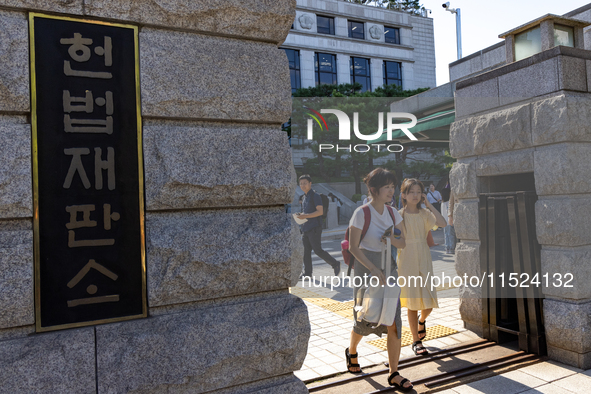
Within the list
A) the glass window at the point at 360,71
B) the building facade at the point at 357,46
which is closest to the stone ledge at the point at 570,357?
the building facade at the point at 357,46

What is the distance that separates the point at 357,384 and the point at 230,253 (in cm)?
213

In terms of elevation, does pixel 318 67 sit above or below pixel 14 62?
above

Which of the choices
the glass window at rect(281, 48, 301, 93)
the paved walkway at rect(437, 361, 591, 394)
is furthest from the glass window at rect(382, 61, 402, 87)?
the paved walkway at rect(437, 361, 591, 394)

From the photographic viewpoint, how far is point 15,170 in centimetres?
225

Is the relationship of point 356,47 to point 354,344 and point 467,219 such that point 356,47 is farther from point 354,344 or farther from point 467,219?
point 354,344

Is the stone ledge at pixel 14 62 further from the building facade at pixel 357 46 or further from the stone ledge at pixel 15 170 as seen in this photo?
the building facade at pixel 357 46

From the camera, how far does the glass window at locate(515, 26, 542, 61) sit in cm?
461

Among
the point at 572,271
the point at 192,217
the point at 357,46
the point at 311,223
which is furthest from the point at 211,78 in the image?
the point at 357,46

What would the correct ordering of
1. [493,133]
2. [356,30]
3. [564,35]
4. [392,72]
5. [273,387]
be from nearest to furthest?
[273,387] < [564,35] < [493,133] < [356,30] < [392,72]

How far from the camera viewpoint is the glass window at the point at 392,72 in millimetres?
43675

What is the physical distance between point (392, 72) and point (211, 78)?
144 ft

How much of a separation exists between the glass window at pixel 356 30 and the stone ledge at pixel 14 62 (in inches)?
1664

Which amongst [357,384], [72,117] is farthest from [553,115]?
[72,117]

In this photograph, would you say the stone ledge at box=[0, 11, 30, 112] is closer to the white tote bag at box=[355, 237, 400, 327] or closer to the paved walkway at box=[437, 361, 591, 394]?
the white tote bag at box=[355, 237, 400, 327]
